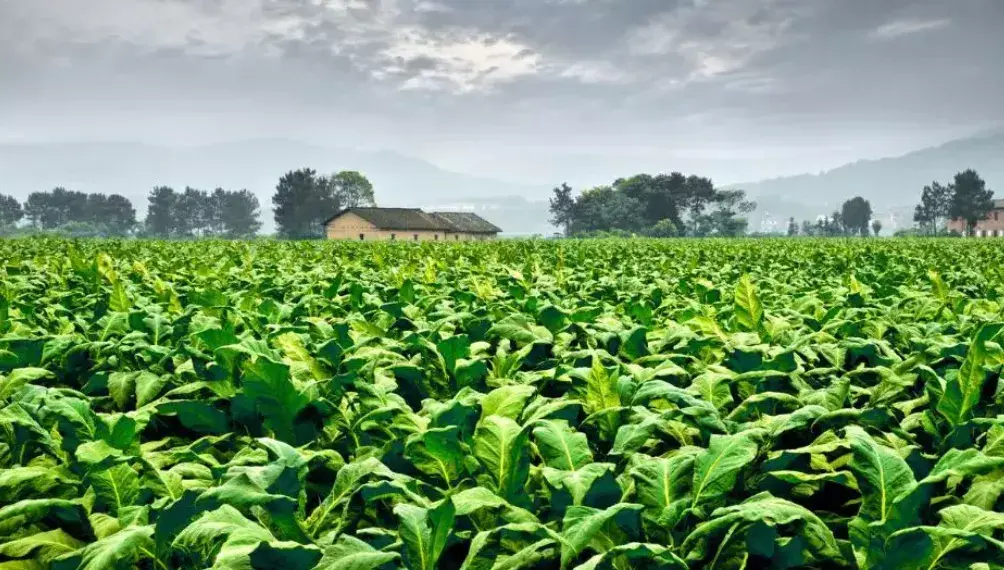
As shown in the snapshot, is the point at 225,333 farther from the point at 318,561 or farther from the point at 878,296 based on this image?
the point at 878,296

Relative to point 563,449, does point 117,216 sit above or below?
above

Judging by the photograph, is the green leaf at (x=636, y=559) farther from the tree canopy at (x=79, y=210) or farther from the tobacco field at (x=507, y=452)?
the tree canopy at (x=79, y=210)

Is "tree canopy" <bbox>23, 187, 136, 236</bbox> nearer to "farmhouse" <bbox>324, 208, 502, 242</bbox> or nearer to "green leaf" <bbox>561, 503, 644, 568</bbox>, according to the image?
"farmhouse" <bbox>324, 208, 502, 242</bbox>

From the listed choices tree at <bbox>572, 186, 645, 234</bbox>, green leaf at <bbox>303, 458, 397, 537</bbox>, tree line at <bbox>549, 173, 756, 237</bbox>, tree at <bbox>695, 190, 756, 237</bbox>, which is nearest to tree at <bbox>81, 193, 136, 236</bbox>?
tree line at <bbox>549, 173, 756, 237</bbox>

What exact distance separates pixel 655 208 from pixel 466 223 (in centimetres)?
3995

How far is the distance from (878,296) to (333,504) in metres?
6.20

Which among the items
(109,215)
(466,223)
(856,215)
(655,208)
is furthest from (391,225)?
(856,215)

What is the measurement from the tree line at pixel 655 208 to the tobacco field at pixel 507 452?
382 feet

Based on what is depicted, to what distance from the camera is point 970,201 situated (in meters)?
145

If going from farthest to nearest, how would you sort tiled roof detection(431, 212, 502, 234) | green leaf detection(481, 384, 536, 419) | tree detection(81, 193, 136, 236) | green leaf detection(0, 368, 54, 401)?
tree detection(81, 193, 136, 236) → tiled roof detection(431, 212, 502, 234) → green leaf detection(0, 368, 54, 401) → green leaf detection(481, 384, 536, 419)

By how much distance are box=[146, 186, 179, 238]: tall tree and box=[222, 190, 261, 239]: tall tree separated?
12.0 m

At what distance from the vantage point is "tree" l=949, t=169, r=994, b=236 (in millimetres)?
144000

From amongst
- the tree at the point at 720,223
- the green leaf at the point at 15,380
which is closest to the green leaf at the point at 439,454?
the green leaf at the point at 15,380

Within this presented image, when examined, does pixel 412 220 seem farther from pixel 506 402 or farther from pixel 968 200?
pixel 968 200
